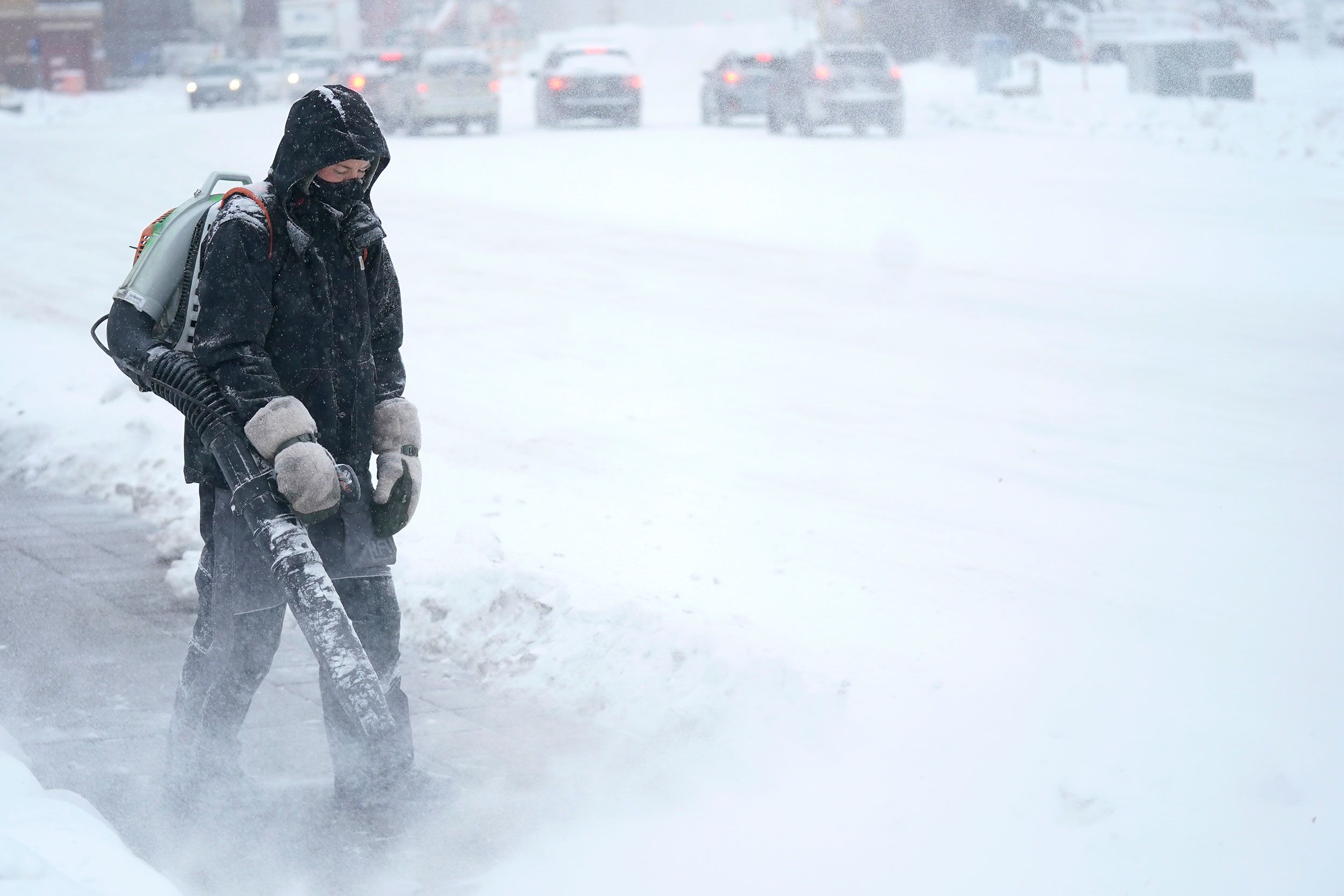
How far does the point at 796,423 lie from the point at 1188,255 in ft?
18.6

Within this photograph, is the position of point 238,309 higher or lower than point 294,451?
higher

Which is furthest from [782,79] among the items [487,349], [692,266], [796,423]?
[796,423]

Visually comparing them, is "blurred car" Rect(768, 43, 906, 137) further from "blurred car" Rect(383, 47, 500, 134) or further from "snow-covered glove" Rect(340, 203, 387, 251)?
"snow-covered glove" Rect(340, 203, 387, 251)

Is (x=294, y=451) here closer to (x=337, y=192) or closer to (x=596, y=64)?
(x=337, y=192)

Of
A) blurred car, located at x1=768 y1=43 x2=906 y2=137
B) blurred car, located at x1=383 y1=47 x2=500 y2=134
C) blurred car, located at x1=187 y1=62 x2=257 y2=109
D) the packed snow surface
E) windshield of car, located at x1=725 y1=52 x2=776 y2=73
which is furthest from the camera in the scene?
blurred car, located at x1=187 y1=62 x2=257 y2=109

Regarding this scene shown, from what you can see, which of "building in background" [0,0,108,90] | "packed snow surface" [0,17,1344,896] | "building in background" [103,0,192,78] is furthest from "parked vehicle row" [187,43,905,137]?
"building in background" [103,0,192,78]

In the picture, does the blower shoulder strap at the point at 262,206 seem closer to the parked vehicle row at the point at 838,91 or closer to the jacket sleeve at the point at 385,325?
the jacket sleeve at the point at 385,325

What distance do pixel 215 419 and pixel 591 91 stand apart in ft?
68.7

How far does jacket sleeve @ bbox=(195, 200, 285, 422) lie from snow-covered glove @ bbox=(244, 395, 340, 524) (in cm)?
5

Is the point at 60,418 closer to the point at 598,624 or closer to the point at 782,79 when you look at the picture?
the point at 598,624

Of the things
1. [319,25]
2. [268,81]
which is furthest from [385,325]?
[319,25]

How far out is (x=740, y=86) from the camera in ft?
77.2

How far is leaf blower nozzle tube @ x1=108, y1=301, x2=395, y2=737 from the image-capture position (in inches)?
117

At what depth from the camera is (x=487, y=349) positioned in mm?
8711
